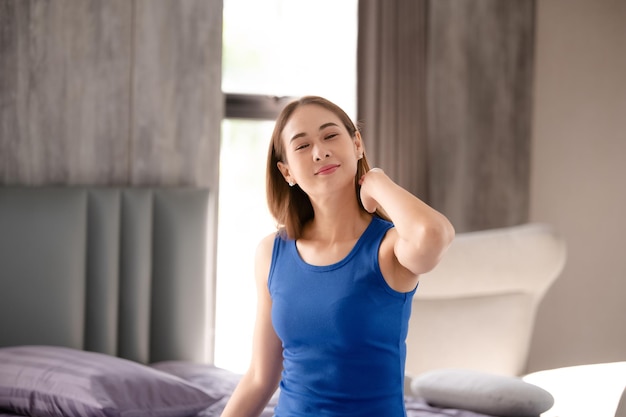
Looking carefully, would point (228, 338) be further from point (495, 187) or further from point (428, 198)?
point (495, 187)

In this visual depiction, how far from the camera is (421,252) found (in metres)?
1.43

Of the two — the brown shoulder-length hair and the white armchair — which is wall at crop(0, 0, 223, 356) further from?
the brown shoulder-length hair

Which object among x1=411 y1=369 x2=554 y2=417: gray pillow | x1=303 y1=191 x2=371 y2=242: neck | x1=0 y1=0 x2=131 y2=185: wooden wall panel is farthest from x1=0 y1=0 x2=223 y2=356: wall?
x1=303 y1=191 x2=371 y2=242: neck

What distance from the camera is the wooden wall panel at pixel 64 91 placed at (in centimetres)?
327

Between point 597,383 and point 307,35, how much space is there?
207 cm

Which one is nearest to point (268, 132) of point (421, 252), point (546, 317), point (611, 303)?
point (546, 317)

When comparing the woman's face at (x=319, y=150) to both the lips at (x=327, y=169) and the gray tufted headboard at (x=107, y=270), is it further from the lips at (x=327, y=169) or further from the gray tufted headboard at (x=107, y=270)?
the gray tufted headboard at (x=107, y=270)

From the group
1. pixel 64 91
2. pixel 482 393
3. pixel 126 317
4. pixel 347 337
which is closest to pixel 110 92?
pixel 64 91

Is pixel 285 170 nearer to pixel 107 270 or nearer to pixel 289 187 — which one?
pixel 289 187

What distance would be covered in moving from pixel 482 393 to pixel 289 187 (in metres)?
1.06

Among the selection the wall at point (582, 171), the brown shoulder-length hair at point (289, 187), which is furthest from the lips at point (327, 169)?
the wall at point (582, 171)

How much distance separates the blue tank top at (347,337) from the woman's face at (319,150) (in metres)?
0.14

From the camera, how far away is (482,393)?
2.43 m

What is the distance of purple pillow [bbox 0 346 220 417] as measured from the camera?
2396 millimetres
